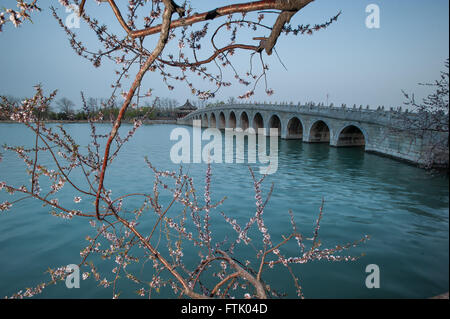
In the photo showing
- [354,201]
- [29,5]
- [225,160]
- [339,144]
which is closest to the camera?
[29,5]

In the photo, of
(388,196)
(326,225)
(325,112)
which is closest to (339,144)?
(325,112)

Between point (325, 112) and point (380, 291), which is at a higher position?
point (325, 112)

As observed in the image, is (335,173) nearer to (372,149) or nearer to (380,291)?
(372,149)

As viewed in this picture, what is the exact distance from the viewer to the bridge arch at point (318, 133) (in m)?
34.5

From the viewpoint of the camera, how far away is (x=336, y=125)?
29609mm

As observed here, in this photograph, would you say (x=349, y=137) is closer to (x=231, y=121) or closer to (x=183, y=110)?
(x=231, y=121)

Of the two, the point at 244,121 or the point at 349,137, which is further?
the point at 244,121

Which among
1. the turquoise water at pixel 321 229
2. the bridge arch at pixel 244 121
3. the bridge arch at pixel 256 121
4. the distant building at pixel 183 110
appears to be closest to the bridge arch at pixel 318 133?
the bridge arch at pixel 256 121

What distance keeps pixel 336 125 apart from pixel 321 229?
23554 millimetres

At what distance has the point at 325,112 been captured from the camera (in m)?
31.1

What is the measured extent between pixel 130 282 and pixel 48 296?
5.82 ft

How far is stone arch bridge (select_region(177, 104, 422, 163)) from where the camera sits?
2147cm

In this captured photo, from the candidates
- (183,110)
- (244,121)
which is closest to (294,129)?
(244,121)

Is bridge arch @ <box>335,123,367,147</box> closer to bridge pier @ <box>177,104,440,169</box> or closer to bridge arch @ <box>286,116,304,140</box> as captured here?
bridge pier @ <box>177,104,440,169</box>
